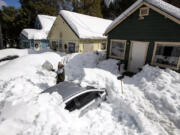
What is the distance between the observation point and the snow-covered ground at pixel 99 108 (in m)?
3.06

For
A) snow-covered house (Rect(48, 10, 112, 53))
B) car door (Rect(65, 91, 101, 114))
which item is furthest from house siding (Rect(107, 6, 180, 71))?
car door (Rect(65, 91, 101, 114))

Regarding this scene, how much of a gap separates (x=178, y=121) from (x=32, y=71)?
29.4ft

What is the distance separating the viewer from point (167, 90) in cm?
580

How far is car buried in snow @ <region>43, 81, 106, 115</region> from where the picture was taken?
386cm

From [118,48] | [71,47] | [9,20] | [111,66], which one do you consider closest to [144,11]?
[118,48]

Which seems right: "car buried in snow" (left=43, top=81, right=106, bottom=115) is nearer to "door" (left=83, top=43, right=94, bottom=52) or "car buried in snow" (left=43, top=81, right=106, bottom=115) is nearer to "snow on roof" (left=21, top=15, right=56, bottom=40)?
"door" (left=83, top=43, right=94, bottom=52)

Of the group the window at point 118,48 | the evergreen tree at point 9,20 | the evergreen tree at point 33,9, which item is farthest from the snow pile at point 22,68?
the evergreen tree at point 33,9

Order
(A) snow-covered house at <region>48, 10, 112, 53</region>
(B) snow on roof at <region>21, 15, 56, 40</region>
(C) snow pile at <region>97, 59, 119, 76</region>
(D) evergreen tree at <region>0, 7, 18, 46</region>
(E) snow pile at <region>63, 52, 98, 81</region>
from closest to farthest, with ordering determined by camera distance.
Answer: (C) snow pile at <region>97, 59, 119, 76</region>, (E) snow pile at <region>63, 52, 98, 81</region>, (A) snow-covered house at <region>48, 10, 112, 53</region>, (B) snow on roof at <region>21, 15, 56, 40</region>, (D) evergreen tree at <region>0, 7, 18, 46</region>

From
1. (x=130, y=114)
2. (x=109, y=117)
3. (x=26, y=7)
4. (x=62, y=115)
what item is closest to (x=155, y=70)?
(x=130, y=114)

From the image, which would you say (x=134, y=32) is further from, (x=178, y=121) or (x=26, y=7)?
(x=26, y=7)

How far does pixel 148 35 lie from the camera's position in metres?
8.44

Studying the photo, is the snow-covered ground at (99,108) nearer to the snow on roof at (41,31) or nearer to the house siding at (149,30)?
the house siding at (149,30)

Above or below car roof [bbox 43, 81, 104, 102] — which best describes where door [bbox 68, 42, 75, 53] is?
above

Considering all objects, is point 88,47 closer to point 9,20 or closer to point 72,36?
point 72,36
